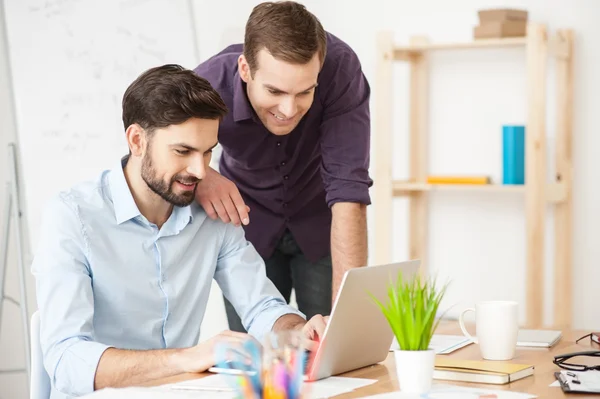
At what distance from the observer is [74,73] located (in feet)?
10.0

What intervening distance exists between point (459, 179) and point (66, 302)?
7.99 ft

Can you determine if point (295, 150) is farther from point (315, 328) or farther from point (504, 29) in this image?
point (504, 29)

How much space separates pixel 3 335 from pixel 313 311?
5.05ft

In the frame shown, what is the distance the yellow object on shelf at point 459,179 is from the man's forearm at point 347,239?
1612 millimetres

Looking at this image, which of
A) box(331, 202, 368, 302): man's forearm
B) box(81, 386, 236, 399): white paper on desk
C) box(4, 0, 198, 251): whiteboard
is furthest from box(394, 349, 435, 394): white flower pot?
box(4, 0, 198, 251): whiteboard

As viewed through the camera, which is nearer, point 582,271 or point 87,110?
point 87,110

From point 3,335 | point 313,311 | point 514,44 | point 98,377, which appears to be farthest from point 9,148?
point 514,44

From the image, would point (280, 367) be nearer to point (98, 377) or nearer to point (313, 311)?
point (98, 377)

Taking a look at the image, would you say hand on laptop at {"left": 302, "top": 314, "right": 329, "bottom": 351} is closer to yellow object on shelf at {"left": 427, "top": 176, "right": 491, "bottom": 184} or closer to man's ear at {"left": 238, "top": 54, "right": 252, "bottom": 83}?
man's ear at {"left": 238, "top": 54, "right": 252, "bottom": 83}

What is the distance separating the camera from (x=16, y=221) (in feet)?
9.72

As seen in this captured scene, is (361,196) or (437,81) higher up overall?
(437,81)

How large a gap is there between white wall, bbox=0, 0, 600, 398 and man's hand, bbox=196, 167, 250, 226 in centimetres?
175

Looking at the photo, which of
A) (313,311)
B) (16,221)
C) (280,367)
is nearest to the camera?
(280,367)

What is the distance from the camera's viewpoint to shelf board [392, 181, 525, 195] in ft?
11.6
